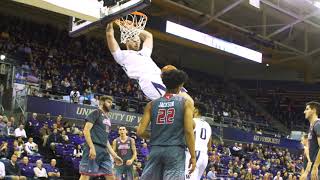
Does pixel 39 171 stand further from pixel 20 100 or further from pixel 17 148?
pixel 20 100

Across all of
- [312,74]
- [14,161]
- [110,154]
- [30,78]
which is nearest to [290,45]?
[312,74]

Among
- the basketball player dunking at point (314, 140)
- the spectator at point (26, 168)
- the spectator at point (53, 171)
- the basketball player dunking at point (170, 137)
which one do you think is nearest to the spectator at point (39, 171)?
the spectator at point (26, 168)

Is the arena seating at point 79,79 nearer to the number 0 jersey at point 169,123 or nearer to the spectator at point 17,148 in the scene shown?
the spectator at point 17,148

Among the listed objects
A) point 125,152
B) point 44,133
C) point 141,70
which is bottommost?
point 125,152

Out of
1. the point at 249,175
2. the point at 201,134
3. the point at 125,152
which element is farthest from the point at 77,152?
the point at 201,134

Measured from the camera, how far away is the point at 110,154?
8.39 m

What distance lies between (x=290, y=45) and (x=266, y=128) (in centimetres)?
548

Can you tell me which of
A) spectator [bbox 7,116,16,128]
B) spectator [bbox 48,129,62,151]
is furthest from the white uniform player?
spectator [bbox 7,116,16,128]

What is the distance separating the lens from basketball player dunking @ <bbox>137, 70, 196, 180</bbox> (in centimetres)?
506

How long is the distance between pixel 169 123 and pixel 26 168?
979 cm

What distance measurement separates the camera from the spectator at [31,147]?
1512 cm

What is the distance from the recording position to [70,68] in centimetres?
2303

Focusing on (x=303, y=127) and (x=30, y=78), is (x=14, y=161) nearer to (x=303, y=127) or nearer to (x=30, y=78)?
(x=30, y=78)

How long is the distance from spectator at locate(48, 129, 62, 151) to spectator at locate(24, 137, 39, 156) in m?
0.70
